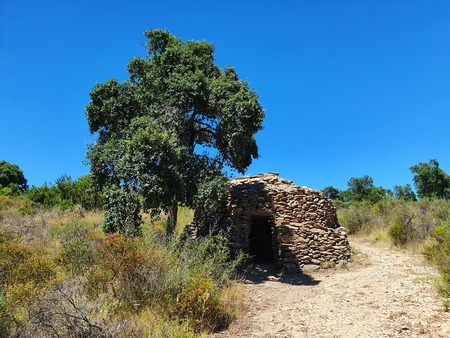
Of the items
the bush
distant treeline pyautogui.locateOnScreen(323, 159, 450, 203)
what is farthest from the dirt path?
distant treeline pyautogui.locateOnScreen(323, 159, 450, 203)

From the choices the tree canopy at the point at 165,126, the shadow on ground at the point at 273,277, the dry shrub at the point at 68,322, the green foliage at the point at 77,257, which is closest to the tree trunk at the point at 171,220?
the tree canopy at the point at 165,126

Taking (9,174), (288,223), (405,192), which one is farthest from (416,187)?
(9,174)

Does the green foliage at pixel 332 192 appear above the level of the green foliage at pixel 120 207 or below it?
above

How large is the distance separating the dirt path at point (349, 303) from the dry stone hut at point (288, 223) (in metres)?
0.64

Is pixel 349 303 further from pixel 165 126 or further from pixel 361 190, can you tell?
pixel 361 190

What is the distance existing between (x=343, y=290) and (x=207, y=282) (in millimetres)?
4110

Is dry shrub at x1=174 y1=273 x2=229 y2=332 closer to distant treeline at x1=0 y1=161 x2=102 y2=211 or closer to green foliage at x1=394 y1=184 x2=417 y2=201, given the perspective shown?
distant treeline at x1=0 y1=161 x2=102 y2=211

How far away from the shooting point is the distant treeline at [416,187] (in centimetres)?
3500

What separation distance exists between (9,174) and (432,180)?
49.4 m

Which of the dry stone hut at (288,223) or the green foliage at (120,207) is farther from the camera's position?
the dry stone hut at (288,223)

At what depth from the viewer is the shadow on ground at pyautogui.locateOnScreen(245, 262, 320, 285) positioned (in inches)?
382

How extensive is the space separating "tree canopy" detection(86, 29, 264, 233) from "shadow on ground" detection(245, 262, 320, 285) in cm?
296

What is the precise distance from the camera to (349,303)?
23.7ft

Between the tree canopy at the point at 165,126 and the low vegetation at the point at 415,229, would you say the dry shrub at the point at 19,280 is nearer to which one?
the tree canopy at the point at 165,126
